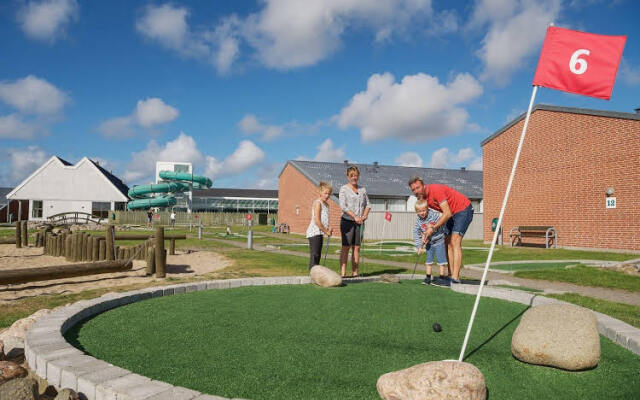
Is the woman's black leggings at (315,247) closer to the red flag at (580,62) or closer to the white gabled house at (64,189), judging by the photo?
the red flag at (580,62)

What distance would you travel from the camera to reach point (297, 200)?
1425 inches

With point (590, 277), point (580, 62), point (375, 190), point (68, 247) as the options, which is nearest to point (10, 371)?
point (580, 62)

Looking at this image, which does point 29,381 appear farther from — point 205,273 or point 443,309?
point 205,273

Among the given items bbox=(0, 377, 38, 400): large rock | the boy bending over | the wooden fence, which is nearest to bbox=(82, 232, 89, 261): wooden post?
the boy bending over

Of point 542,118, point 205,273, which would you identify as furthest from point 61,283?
point 542,118

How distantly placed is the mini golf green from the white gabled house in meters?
51.1

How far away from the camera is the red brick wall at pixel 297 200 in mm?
32438

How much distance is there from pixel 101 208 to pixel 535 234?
1878 inches

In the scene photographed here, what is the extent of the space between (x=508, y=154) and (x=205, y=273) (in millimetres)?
18724

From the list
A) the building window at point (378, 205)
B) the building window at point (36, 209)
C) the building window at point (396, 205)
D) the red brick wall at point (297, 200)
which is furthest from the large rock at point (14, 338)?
the building window at point (36, 209)

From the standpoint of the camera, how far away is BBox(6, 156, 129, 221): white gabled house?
49500mm

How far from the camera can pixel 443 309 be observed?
5.08 m

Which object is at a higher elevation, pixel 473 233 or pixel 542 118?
pixel 542 118

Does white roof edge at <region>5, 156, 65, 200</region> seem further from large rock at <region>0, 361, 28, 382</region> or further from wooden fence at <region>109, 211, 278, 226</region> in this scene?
large rock at <region>0, 361, 28, 382</region>
